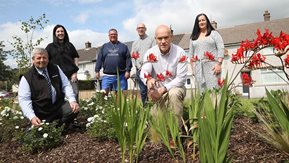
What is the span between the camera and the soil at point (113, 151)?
2.97 meters

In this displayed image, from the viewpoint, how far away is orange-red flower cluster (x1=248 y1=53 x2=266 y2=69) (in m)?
2.72

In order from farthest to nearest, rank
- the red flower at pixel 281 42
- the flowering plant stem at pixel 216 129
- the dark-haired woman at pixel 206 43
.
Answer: the dark-haired woman at pixel 206 43 → the red flower at pixel 281 42 → the flowering plant stem at pixel 216 129

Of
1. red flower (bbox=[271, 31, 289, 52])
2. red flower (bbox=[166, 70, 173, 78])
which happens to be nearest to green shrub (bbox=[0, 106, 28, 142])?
red flower (bbox=[166, 70, 173, 78])

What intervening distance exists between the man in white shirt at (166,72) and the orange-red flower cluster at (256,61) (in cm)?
101

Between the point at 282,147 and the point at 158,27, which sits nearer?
the point at 282,147

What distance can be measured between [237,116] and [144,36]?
2.68 meters

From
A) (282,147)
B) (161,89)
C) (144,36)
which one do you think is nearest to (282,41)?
(282,147)

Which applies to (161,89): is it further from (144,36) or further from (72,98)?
(144,36)

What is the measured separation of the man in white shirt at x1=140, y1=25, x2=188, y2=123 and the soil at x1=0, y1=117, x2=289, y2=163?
1.84ft

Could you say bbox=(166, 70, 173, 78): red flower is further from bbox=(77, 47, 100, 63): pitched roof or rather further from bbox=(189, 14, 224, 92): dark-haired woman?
bbox=(77, 47, 100, 63): pitched roof

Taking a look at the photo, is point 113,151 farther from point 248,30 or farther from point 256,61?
point 248,30

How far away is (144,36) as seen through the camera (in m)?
6.62

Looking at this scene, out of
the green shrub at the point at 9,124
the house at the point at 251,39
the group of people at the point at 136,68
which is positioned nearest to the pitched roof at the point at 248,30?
the house at the point at 251,39

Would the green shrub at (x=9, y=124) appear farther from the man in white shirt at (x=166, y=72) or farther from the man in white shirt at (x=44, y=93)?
the man in white shirt at (x=166, y=72)
